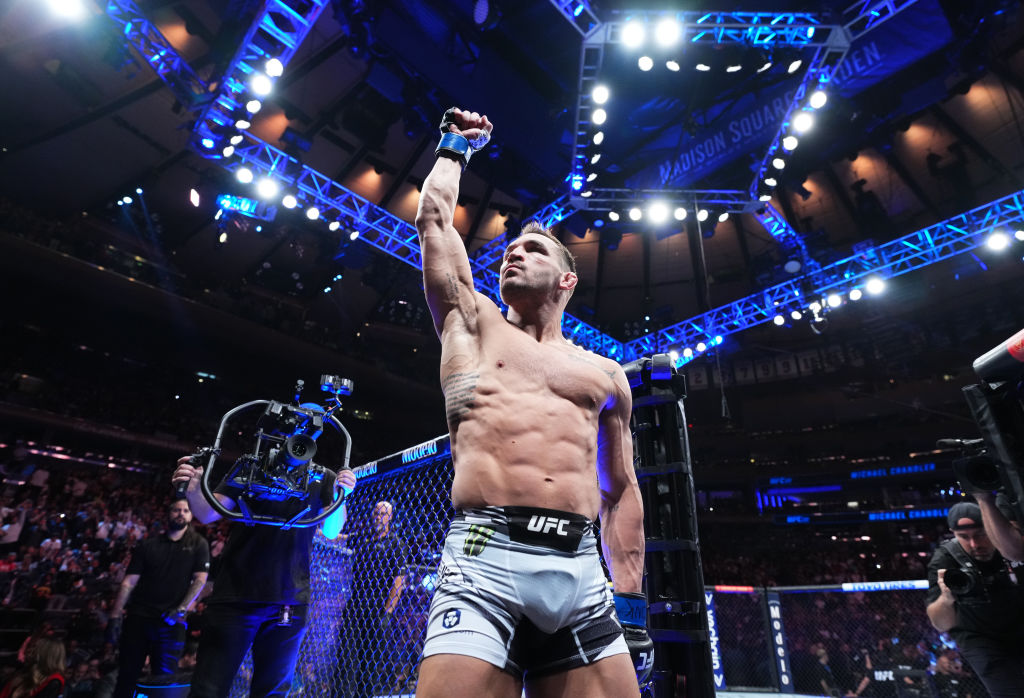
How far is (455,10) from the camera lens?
319 inches

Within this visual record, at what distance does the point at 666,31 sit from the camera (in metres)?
6.64

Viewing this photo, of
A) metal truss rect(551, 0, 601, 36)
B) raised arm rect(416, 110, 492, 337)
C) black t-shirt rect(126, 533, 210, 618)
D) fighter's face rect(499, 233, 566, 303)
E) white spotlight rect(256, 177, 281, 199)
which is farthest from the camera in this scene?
white spotlight rect(256, 177, 281, 199)

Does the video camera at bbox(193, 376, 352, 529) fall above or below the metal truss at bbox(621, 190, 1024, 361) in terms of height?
below

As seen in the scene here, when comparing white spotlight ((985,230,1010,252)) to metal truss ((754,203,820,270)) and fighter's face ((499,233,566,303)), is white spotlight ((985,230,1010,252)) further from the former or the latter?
fighter's face ((499,233,566,303))

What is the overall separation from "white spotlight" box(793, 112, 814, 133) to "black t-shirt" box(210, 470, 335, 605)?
27.2 feet

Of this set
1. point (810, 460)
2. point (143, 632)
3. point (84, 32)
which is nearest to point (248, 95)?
point (143, 632)

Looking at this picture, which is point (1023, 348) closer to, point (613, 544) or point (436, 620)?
point (613, 544)

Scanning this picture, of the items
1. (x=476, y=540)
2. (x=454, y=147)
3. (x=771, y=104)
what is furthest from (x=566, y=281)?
(x=771, y=104)

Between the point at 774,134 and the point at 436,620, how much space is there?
29.2 feet

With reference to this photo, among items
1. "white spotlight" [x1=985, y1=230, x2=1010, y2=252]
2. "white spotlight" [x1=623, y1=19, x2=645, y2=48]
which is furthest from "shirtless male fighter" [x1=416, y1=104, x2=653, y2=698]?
"white spotlight" [x1=985, y1=230, x2=1010, y2=252]

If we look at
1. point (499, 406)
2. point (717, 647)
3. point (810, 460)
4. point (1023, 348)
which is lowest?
point (717, 647)

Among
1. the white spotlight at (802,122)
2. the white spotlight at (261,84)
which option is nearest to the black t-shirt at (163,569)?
the white spotlight at (261,84)

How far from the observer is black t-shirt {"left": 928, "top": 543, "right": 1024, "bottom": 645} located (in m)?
2.77

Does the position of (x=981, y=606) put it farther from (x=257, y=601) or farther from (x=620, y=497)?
(x=257, y=601)
